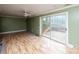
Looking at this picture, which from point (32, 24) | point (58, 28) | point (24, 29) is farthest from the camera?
point (32, 24)

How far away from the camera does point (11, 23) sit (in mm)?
1497

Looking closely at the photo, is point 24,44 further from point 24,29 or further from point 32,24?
point 32,24

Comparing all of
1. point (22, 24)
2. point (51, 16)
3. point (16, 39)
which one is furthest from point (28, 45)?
point (51, 16)

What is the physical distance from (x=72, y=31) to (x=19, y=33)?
98 centimetres

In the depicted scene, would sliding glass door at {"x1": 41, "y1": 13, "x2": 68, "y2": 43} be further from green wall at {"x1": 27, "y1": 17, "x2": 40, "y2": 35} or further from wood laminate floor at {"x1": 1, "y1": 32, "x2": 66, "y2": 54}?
green wall at {"x1": 27, "y1": 17, "x2": 40, "y2": 35}

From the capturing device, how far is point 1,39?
142 centimetres

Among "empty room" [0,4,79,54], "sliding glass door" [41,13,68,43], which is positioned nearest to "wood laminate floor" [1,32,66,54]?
"empty room" [0,4,79,54]

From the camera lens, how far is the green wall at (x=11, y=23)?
4.64ft

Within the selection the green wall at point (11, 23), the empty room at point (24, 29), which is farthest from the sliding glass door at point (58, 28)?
the green wall at point (11, 23)

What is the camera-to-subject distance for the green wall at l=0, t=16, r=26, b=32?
4.64 feet

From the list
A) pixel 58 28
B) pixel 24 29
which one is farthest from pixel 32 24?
pixel 58 28

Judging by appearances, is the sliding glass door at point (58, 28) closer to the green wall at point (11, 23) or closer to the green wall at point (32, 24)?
the green wall at point (32, 24)

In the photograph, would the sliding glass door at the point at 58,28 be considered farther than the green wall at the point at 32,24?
No
